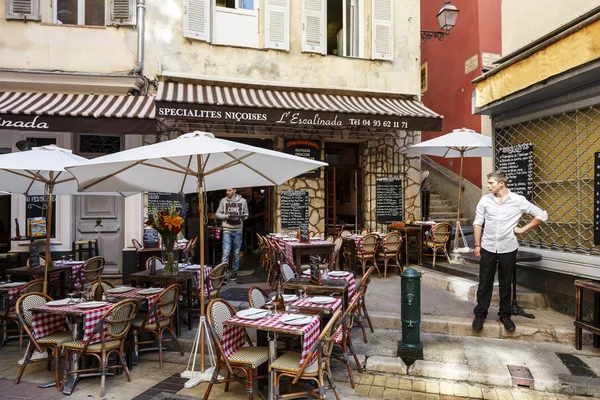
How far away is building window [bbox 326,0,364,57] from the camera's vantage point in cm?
1080

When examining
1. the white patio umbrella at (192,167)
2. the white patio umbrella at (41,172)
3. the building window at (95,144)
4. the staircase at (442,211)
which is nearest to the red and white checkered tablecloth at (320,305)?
the white patio umbrella at (192,167)

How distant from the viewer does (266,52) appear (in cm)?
992

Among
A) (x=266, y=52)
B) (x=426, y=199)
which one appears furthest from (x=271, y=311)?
(x=426, y=199)

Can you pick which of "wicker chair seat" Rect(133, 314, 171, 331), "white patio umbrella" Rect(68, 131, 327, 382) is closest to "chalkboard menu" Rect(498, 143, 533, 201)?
"white patio umbrella" Rect(68, 131, 327, 382)

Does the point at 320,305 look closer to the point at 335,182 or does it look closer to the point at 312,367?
the point at 312,367

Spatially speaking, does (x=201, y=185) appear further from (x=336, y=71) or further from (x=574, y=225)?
(x=336, y=71)

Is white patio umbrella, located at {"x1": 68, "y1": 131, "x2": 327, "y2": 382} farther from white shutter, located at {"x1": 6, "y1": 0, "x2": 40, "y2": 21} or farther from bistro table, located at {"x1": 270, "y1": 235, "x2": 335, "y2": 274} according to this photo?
white shutter, located at {"x1": 6, "y1": 0, "x2": 40, "y2": 21}

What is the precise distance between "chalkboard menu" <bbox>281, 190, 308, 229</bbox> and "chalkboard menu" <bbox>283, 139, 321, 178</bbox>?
48cm

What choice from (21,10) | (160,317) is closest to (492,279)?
(160,317)

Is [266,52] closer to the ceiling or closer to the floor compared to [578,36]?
closer to the ceiling

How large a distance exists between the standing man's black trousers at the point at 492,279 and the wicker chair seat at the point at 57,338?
4.79m

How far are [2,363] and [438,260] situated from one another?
798 cm

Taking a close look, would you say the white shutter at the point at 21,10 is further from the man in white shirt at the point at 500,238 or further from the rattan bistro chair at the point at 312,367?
the man in white shirt at the point at 500,238

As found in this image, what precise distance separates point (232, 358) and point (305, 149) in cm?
692
